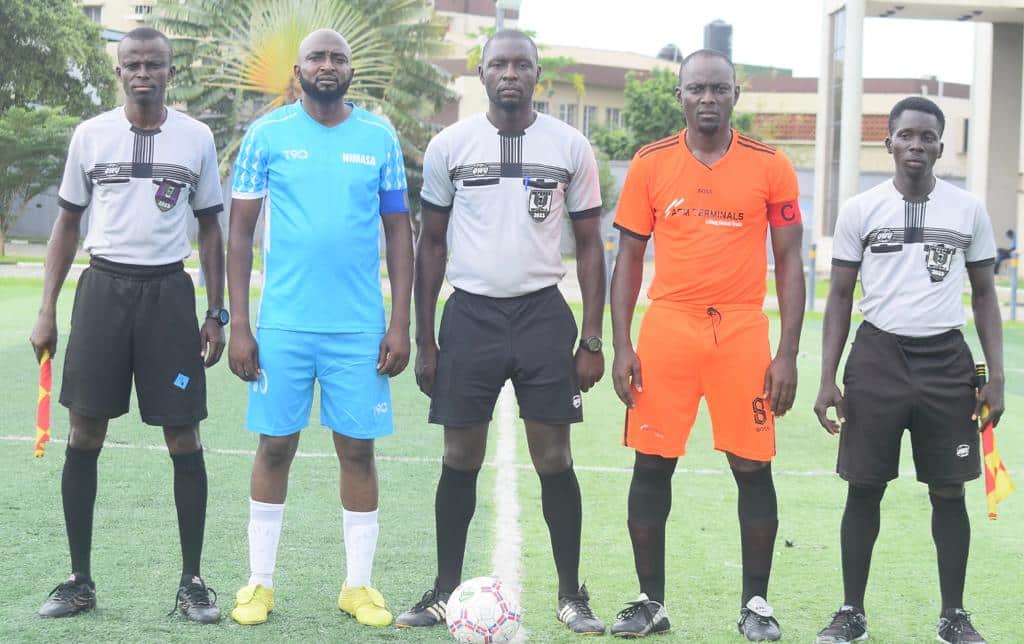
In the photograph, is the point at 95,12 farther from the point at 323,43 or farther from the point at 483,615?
the point at 483,615

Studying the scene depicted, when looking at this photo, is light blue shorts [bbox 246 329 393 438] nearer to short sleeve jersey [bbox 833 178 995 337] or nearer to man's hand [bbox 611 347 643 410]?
man's hand [bbox 611 347 643 410]

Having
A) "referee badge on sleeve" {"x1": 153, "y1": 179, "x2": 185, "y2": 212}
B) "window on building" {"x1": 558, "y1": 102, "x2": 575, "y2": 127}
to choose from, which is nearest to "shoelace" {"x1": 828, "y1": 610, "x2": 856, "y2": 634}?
"referee badge on sleeve" {"x1": 153, "y1": 179, "x2": 185, "y2": 212}

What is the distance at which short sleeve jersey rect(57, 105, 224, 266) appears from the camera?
16.8 ft

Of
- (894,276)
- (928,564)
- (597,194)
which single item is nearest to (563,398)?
(597,194)

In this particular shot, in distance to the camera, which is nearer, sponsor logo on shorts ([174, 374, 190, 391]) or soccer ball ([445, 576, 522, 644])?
soccer ball ([445, 576, 522, 644])

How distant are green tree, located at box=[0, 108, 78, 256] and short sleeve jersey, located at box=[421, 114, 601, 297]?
109ft

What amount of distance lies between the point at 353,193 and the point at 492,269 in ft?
1.92

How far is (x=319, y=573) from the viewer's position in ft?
19.0

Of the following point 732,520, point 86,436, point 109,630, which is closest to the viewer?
point 109,630

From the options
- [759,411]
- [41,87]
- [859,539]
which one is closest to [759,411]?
[759,411]

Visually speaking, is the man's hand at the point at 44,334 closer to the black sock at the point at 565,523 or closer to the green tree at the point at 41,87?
the black sock at the point at 565,523

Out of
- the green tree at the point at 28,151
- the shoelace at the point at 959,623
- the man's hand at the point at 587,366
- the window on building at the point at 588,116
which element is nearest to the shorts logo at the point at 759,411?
the man's hand at the point at 587,366

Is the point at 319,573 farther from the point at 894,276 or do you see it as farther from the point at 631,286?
the point at 894,276

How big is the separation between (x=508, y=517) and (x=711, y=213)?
2.48 meters
